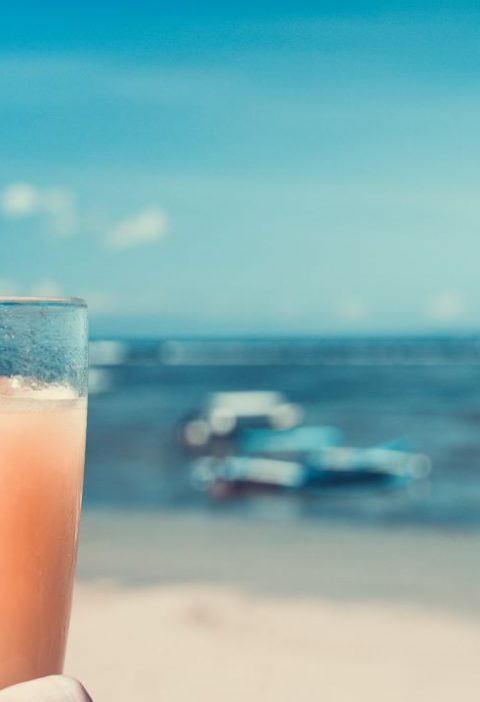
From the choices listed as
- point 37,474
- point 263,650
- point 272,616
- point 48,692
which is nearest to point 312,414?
point 272,616

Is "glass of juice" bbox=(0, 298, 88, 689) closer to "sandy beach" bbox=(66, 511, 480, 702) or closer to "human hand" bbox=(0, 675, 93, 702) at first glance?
"human hand" bbox=(0, 675, 93, 702)

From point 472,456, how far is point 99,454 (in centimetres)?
538

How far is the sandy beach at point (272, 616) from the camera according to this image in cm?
483

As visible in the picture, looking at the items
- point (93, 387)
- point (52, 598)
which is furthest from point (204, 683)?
point (93, 387)

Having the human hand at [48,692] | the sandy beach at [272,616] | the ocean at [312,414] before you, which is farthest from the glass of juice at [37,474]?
the ocean at [312,414]

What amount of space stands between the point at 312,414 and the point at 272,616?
2353cm

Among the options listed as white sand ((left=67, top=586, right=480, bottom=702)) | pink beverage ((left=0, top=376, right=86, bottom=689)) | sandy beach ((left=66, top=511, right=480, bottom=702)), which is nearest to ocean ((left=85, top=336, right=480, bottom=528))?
sandy beach ((left=66, top=511, right=480, bottom=702))

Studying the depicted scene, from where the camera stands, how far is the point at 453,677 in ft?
16.1

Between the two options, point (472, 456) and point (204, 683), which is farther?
point (472, 456)

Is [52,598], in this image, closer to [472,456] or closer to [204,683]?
[204,683]

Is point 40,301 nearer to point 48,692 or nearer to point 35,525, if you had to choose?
point 35,525

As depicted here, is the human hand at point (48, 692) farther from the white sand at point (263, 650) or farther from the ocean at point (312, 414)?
the ocean at point (312, 414)

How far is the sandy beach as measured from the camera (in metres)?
4.83

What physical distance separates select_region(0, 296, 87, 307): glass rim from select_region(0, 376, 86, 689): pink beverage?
102 millimetres
